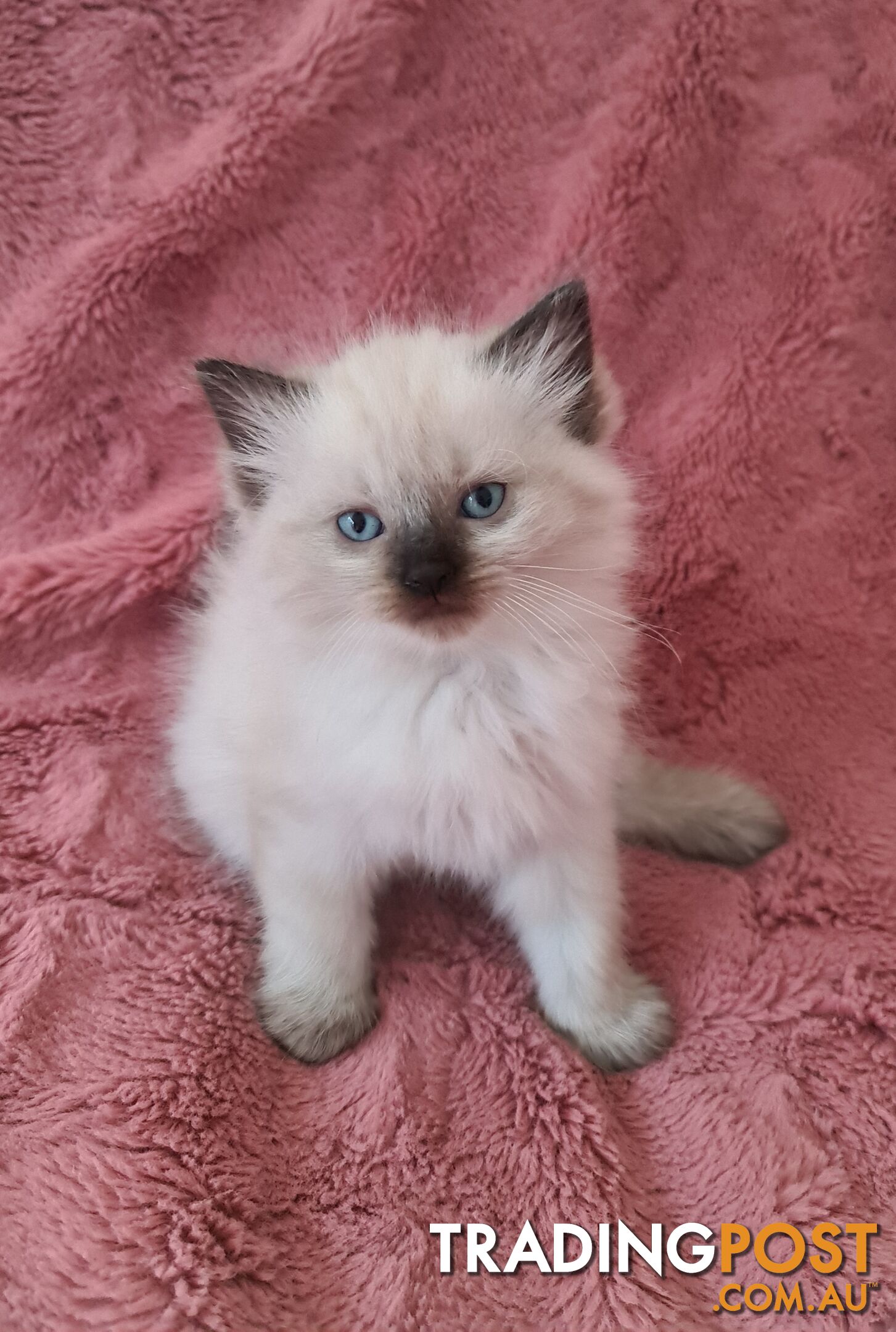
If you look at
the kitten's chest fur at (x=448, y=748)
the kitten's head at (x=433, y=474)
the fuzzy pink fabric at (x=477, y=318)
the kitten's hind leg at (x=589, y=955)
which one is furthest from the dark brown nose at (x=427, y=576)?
the fuzzy pink fabric at (x=477, y=318)

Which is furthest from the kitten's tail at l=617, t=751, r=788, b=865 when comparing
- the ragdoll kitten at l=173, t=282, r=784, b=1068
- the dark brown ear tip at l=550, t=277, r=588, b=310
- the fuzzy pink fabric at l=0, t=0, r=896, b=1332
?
the dark brown ear tip at l=550, t=277, r=588, b=310

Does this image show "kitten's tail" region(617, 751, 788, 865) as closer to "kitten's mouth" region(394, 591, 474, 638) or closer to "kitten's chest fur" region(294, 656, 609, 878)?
"kitten's chest fur" region(294, 656, 609, 878)

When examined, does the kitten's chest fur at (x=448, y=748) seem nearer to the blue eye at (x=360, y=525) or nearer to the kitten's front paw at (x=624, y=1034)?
the blue eye at (x=360, y=525)

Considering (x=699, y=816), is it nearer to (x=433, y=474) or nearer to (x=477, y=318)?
(x=433, y=474)

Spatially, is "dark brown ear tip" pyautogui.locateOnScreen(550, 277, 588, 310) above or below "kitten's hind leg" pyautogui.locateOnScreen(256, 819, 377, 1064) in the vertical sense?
above

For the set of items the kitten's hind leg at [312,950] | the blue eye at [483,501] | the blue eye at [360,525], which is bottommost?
the kitten's hind leg at [312,950]

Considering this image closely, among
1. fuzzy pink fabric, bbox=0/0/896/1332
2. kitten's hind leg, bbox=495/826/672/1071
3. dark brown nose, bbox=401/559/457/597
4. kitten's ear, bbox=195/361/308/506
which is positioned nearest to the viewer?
dark brown nose, bbox=401/559/457/597

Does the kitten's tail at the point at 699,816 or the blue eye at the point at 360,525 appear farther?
the kitten's tail at the point at 699,816
